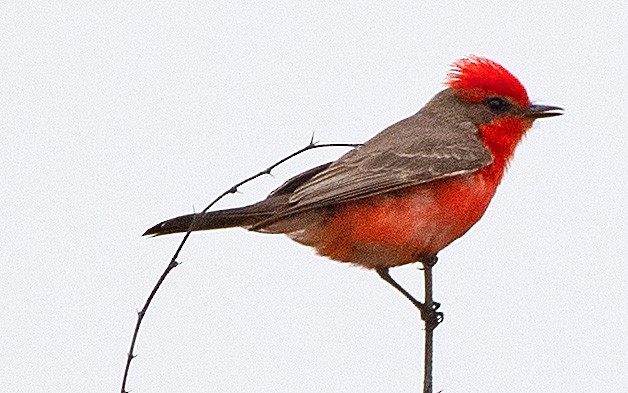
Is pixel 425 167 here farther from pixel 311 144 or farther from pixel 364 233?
pixel 311 144

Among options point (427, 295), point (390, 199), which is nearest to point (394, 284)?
point (390, 199)

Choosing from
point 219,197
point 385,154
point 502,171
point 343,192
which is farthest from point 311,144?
point 502,171

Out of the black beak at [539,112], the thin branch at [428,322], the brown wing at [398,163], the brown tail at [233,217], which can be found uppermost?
the black beak at [539,112]

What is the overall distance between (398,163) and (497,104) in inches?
35.3

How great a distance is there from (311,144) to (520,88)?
2.58 metres

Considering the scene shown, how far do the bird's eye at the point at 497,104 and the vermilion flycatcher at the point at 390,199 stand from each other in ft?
0.21

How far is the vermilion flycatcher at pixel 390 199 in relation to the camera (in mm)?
5730

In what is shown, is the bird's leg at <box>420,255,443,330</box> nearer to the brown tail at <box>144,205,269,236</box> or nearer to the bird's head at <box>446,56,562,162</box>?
the brown tail at <box>144,205,269,236</box>

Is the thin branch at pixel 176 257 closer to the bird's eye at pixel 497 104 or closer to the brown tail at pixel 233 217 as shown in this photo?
the brown tail at pixel 233 217

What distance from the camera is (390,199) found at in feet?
19.4

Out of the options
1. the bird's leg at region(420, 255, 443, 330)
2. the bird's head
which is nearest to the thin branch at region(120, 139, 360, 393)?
the bird's leg at region(420, 255, 443, 330)

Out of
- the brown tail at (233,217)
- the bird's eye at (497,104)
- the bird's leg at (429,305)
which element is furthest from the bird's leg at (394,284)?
the bird's eye at (497,104)

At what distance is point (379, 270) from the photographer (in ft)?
19.3

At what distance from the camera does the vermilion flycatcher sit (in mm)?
5730
